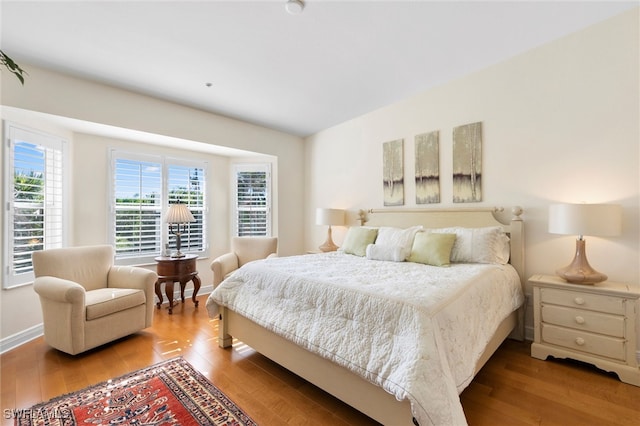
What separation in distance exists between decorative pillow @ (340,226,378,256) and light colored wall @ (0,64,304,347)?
164cm

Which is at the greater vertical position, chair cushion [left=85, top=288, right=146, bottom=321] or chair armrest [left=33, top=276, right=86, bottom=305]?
chair armrest [left=33, top=276, right=86, bottom=305]

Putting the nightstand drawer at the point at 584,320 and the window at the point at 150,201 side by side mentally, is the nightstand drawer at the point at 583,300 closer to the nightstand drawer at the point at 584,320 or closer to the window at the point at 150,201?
the nightstand drawer at the point at 584,320

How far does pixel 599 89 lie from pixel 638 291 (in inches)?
65.1

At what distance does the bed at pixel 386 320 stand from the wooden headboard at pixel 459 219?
16 millimetres

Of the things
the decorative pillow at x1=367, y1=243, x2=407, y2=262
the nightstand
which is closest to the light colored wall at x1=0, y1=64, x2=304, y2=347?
the decorative pillow at x1=367, y1=243, x2=407, y2=262

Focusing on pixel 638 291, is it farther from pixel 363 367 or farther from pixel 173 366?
pixel 173 366

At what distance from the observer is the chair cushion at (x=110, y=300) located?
2510mm

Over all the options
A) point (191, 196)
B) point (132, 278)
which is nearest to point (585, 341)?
point (132, 278)

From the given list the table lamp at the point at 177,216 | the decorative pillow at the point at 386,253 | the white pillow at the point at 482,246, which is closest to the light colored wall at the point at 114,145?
the table lamp at the point at 177,216

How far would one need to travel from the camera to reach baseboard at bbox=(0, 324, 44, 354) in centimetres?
260

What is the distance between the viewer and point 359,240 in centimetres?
340

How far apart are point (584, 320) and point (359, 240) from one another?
2041 millimetres

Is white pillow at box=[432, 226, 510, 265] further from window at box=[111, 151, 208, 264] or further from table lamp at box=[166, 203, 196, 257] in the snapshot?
window at box=[111, 151, 208, 264]

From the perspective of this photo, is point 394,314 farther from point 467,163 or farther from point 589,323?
point 467,163
